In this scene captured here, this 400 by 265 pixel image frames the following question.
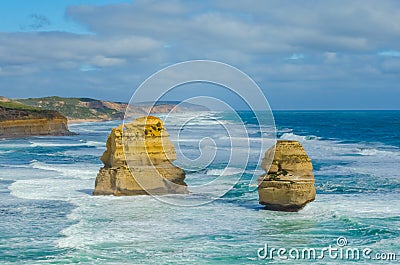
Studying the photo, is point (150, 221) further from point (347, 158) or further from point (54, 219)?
point (347, 158)

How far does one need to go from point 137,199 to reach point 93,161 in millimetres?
20199

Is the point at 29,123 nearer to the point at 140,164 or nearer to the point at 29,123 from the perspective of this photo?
the point at 29,123

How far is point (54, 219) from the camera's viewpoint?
19578mm

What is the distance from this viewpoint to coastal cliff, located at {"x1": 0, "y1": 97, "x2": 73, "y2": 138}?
268 feet

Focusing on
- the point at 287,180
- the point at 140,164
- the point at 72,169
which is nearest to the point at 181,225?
the point at 287,180

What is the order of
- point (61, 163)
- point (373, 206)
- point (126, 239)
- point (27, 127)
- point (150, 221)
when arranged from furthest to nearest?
point (27, 127) → point (61, 163) → point (373, 206) → point (150, 221) → point (126, 239)

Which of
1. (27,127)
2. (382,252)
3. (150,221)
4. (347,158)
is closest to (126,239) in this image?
(150,221)

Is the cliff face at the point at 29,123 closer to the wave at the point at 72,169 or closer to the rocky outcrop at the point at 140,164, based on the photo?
the wave at the point at 72,169

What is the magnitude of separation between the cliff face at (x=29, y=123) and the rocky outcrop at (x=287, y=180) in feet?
219

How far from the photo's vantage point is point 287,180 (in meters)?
19.0

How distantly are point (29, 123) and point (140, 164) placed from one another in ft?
222

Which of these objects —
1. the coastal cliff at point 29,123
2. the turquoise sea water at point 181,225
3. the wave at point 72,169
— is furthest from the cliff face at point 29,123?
the turquoise sea water at point 181,225

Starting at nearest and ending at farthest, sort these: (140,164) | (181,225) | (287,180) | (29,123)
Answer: (181,225)
(287,180)
(140,164)
(29,123)

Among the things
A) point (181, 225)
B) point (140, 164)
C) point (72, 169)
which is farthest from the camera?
point (72, 169)
